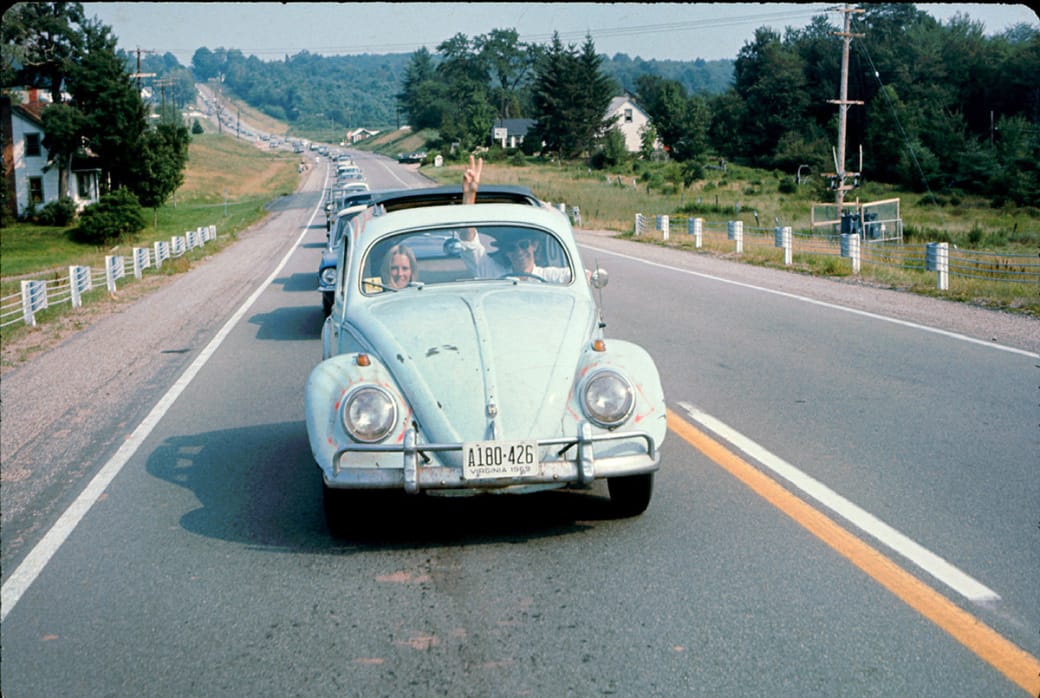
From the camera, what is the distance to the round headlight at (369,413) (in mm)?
5090

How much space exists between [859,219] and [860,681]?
34847 millimetres

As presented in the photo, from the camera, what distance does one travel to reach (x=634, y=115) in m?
132

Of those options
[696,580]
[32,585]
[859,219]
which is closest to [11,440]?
[32,585]

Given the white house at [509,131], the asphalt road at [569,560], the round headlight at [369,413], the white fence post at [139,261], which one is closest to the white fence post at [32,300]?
the asphalt road at [569,560]

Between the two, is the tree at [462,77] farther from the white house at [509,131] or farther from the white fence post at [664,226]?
the white fence post at [664,226]

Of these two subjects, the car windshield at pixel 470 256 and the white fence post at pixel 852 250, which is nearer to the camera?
the car windshield at pixel 470 256

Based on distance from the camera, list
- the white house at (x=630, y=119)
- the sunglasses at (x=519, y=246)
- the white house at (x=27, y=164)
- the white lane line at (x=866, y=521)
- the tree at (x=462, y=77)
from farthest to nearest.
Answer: the tree at (x=462, y=77)
the white house at (x=630, y=119)
the white house at (x=27, y=164)
the sunglasses at (x=519, y=246)
the white lane line at (x=866, y=521)

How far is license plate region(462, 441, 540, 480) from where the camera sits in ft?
16.0

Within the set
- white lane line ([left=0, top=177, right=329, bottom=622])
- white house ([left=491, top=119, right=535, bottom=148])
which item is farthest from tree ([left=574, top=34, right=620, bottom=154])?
white lane line ([left=0, top=177, right=329, bottom=622])

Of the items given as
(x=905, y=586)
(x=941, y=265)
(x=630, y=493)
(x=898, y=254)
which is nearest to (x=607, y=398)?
(x=630, y=493)

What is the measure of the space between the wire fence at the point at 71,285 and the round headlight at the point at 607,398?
40.5ft

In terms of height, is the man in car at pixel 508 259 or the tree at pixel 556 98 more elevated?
the tree at pixel 556 98

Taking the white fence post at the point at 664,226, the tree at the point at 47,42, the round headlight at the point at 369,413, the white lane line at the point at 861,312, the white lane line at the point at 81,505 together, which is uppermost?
the tree at the point at 47,42

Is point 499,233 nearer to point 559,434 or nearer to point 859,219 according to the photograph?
point 559,434
